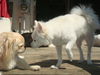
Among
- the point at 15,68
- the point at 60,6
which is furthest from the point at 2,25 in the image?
the point at 60,6

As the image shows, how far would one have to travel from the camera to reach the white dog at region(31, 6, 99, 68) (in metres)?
6.57

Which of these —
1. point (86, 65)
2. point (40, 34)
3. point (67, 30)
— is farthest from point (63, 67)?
point (40, 34)

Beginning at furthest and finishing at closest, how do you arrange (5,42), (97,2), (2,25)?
(97,2) < (2,25) < (5,42)

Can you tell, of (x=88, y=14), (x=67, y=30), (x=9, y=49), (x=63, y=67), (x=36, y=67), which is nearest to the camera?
(x=9, y=49)

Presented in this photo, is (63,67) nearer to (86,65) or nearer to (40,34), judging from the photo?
(86,65)

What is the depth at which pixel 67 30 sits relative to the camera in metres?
6.73

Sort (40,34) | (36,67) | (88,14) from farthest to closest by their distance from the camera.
→ (88,14) → (36,67) → (40,34)

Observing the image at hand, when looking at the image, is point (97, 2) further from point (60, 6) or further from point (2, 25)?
point (2, 25)

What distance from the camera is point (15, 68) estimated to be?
6988 mm

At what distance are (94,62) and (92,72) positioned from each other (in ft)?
3.02

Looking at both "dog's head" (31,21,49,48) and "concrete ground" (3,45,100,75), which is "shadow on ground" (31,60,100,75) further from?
"dog's head" (31,21,49,48)

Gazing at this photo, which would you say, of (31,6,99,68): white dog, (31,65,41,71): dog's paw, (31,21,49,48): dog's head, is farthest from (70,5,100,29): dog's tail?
(31,65,41,71): dog's paw

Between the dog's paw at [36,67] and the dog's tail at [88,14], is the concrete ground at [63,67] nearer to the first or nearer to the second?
the dog's paw at [36,67]

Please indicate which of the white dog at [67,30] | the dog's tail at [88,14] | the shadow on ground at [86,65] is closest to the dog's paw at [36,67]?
the white dog at [67,30]
